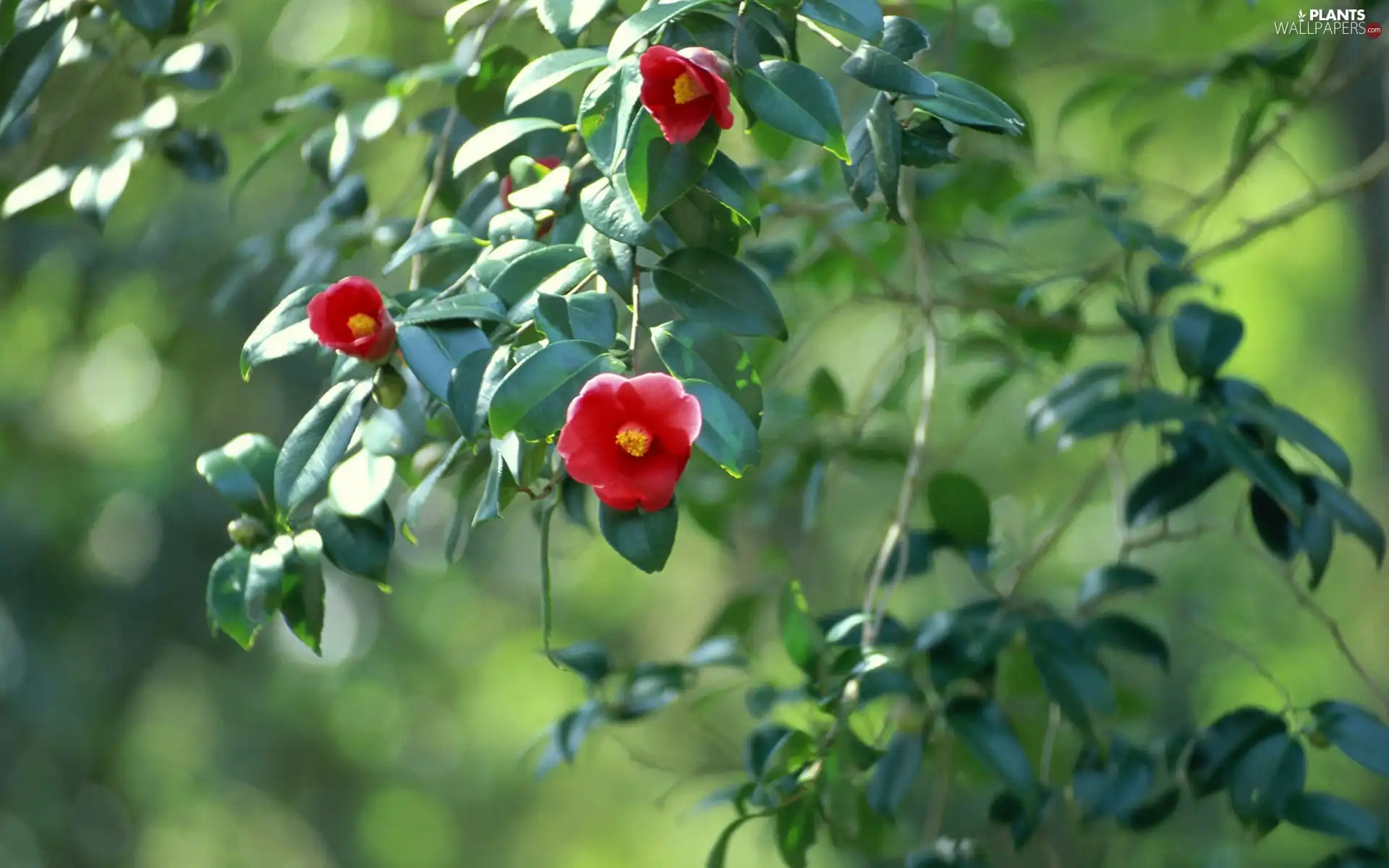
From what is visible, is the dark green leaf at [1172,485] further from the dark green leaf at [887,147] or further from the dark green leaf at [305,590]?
the dark green leaf at [305,590]

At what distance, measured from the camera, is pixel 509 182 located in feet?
2.87

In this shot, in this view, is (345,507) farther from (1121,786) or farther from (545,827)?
(545,827)

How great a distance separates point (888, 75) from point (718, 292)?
5.8 inches

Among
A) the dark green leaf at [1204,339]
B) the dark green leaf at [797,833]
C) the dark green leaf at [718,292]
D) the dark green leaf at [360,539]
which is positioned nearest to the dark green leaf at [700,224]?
the dark green leaf at [718,292]

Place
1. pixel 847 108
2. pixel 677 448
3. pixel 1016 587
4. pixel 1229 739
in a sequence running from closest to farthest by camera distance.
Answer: pixel 677 448 < pixel 1229 739 < pixel 1016 587 < pixel 847 108

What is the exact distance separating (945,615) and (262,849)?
361cm

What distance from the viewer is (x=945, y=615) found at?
3.63ft

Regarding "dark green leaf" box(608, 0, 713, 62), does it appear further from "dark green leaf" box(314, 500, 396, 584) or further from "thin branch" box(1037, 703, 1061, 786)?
"thin branch" box(1037, 703, 1061, 786)

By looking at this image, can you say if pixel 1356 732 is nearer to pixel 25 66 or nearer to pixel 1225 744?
pixel 1225 744

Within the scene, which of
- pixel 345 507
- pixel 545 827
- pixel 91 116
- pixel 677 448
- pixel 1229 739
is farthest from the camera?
pixel 545 827

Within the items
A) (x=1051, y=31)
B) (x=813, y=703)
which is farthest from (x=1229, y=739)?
(x=1051, y=31)

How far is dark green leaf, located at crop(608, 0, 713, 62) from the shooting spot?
0.62m

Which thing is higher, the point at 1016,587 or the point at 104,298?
the point at 1016,587

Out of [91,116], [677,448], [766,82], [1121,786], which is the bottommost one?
[91,116]
